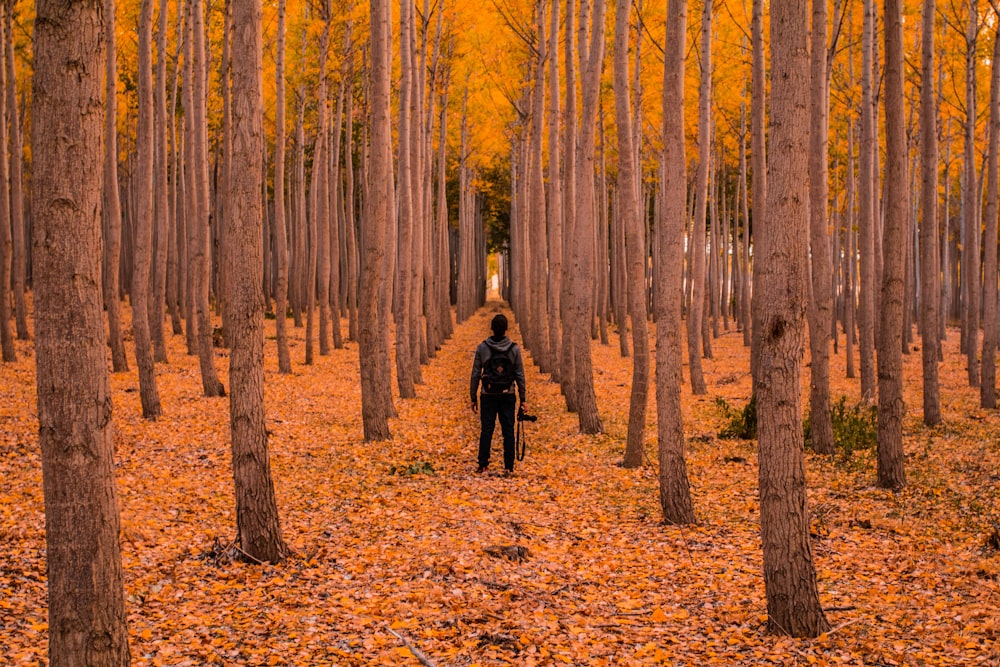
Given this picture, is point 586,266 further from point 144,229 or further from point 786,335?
point 786,335

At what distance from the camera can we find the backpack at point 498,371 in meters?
9.00

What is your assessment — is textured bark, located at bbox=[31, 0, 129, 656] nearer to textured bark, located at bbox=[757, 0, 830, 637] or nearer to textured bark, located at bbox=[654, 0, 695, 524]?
textured bark, located at bbox=[757, 0, 830, 637]

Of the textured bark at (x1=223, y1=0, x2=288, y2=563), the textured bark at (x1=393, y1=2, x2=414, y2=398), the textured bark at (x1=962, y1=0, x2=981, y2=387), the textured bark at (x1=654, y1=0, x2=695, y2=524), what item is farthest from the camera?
the textured bark at (x1=962, y1=0, x2=981, y2=387)

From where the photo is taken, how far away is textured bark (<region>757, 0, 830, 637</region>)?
463 centimetres

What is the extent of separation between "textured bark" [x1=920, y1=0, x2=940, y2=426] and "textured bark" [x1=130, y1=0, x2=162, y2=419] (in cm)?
1048

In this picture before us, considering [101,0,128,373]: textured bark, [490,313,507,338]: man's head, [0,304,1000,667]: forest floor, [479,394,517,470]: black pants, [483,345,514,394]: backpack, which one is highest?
[101,0,128,373]: textured bark

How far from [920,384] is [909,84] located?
8.92 meters

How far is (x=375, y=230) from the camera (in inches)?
411

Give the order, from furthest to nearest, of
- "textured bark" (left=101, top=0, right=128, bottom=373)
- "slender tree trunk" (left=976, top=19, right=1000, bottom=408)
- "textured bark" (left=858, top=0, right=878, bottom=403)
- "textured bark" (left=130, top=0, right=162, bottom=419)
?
"slender tree trunk" (left=976, top=19, right=1000, bottom=408), "textured bark" (left=101, top=0, right=128, bottom=373), "textured bark" (left=858, top=0, right=878, bottom=403), "textured bark" (left=130, top=0, right=162, bottom=419)

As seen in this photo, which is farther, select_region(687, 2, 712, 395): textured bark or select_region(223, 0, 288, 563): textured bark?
select_region(687, 2, 712, 395): textured bark

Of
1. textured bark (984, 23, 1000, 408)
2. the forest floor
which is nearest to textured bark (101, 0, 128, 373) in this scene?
the forest floor

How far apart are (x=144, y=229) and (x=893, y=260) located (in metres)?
10.1

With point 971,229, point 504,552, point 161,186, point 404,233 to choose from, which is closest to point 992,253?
point 971,229

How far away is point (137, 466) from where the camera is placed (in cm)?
880
